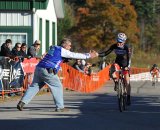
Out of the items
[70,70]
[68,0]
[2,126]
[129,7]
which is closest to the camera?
[2,126]

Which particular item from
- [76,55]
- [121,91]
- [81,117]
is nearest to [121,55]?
[121,91]

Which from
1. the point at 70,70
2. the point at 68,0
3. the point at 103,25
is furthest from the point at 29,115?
the point at 68,0

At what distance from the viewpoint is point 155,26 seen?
262ft

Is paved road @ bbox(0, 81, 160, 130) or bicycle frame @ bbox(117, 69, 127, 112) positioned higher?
bicycle frame @ bbox(117, 69, 127, 112)

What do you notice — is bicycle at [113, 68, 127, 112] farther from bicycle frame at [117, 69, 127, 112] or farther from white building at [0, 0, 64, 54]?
white building at [0, 0, 64, 54]

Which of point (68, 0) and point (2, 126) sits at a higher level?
point (68, 0)

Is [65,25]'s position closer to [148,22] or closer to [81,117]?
[148,22]

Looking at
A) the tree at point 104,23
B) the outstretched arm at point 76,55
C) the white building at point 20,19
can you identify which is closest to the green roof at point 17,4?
the white building at point 20,19

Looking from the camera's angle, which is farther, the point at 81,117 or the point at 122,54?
the point at 122,54

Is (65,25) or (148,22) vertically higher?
(148,22)

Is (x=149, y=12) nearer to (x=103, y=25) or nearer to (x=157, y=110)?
(x=103, y=25)

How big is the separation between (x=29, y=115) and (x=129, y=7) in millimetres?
46028

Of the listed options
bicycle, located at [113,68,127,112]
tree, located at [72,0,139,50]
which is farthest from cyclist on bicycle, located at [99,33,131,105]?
tree, located at [72,0,139,50]

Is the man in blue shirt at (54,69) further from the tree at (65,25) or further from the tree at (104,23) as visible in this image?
the tree at (65,25)
